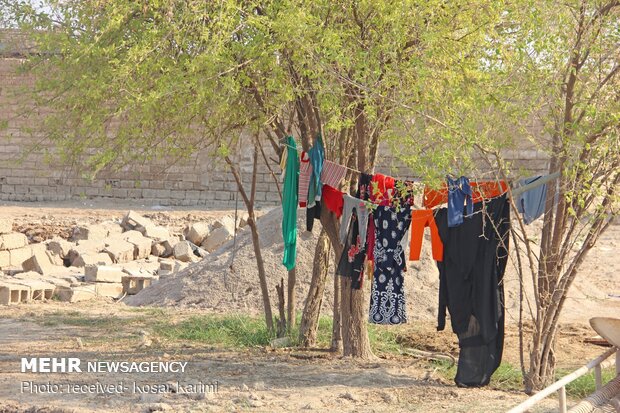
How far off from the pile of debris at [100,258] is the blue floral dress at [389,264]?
5.01 m

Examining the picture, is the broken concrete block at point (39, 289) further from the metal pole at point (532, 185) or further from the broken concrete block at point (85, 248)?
the metal pole at point (532, 185)

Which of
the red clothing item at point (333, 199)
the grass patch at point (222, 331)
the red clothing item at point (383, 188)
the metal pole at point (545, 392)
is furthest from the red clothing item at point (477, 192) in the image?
the grass patch at point (222, 331)

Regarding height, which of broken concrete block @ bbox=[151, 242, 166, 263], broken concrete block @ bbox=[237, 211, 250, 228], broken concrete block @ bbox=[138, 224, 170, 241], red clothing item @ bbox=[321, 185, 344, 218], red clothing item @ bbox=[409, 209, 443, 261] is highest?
red clothing item @ bbox=[321, 185, 344, 218]

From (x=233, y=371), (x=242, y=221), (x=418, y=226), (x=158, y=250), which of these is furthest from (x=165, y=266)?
(x=418, y=226)

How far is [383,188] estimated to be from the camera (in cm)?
819

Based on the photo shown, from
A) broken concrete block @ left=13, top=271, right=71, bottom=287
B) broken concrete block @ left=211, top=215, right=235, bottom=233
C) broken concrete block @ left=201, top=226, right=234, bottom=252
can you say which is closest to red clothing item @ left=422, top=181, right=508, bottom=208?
broken concrete block @ left=13, top=271, right=71, bottom=287

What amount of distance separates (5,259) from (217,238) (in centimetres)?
384

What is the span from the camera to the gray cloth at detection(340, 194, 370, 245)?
8203 millimetres

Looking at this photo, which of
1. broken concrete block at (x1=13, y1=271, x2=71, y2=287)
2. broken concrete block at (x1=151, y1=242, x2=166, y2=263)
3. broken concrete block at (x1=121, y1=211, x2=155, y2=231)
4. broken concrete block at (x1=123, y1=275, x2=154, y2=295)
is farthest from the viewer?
broken concrete block at (x1=121, y1=211, x2=155, y2=231)

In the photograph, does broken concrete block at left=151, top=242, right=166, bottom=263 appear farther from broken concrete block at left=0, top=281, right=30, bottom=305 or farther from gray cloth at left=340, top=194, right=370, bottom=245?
gray cloth at left=340, top=194, right=370, bottom=245

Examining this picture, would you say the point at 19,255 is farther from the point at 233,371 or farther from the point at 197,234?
the point at 233,371

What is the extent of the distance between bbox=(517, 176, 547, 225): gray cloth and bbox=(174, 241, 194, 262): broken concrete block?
9.86m

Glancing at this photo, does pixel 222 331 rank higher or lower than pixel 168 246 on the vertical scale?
lower

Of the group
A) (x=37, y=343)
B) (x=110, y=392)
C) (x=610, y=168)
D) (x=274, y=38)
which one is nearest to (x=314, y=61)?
(x=274, y=38)
